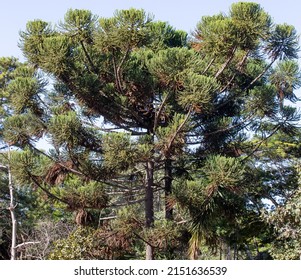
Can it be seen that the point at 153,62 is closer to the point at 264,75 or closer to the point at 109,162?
the point at 109,162

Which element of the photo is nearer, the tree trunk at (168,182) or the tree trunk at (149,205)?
the tree trunk at (149,205)

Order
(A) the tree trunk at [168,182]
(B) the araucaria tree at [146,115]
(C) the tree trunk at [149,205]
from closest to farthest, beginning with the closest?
1. (B) the araucaria tree at [146,115]
2. (C) the tree trunk at [149,205]
3. (A) the tree trunk at [168,182]

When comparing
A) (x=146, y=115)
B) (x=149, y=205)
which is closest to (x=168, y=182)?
(x=149, y=205)

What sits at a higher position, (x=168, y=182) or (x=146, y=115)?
(x=146, y=115)

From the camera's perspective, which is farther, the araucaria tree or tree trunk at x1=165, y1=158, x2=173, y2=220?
tree trunk at x1=165, y1=158, x2=173, y2=220

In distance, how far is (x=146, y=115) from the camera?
940 cm

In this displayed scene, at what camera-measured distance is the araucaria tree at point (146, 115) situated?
773 cm

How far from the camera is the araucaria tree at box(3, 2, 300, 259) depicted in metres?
7.73

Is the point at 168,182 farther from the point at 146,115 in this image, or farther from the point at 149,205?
the point at 146,115

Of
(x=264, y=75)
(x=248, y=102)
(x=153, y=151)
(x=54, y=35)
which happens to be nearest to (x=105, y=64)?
(x=54, y=35)

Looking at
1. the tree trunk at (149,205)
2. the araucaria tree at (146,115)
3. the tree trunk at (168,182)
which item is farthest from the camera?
the tree trunk at (168,182)

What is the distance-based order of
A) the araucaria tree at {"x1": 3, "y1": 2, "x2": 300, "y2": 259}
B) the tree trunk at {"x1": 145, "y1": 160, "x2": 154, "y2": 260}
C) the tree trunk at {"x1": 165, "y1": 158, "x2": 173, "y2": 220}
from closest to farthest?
1. the araucaria tree at {"x1": 3, "y1": 2, "x2": 300, "y2": 259}
2. the tree trunk at {"x1": 145, "y1": 160, "x2": 154, "y2": 260}
3. the tree trunk at {"x1": 165, "y1": 158, "x2": 173, "y2": 220}

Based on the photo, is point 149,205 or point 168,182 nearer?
point 149,205

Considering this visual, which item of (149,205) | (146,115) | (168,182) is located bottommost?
(149,205)
